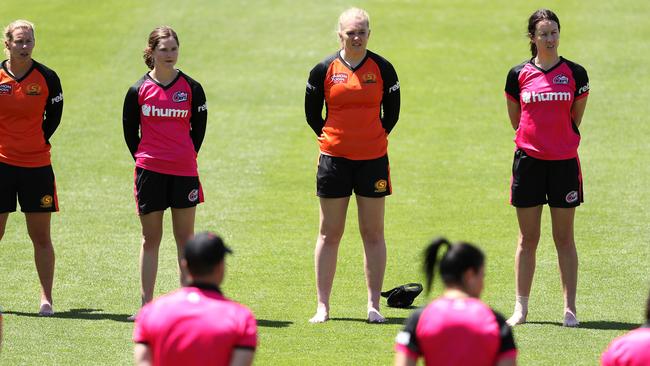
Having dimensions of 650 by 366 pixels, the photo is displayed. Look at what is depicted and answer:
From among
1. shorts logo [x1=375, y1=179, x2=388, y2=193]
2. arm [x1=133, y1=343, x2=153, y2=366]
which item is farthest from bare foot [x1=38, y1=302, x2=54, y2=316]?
arm [x1=133, y1=343, x2=153, y2=366]

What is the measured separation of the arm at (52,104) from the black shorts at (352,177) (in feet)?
7.65

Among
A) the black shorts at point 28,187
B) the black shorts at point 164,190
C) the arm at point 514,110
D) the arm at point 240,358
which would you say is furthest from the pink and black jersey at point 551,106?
the arm at point 240,358

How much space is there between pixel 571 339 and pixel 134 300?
3.83m

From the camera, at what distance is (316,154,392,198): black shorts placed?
391 inches

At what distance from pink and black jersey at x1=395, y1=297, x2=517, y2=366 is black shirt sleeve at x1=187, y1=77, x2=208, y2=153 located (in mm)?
4862

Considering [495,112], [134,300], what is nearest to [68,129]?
[495,112]

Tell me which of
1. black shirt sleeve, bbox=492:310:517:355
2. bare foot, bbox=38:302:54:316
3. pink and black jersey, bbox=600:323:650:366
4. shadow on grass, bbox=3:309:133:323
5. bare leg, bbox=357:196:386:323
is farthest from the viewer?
bare foot, bbox=38:302:54:316

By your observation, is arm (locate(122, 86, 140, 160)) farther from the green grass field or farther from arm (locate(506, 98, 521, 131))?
arm (locate(506, 98, 521, 131))

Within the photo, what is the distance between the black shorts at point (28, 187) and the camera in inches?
407

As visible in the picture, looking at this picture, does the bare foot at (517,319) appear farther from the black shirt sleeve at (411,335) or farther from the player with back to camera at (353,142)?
the black shirt sleeve at (411,335)

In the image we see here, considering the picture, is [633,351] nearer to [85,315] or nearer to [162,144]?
[162,144]

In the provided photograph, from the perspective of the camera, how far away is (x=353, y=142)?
32.3 feet

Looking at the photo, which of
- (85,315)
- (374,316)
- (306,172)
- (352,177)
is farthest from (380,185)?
(306,172)

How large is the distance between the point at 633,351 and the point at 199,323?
187 cm
